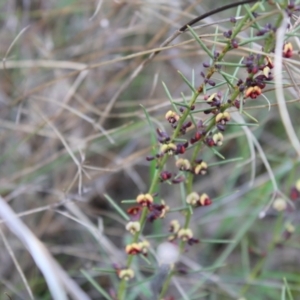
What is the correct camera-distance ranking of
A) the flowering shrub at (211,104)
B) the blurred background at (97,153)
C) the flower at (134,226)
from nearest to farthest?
the flowering shrub at (211,104) < the flower at (134,226) < the blurred background at (97,153)

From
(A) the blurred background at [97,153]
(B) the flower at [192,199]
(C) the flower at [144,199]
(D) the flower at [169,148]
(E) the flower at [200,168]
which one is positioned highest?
(D) the flower at [169,148]

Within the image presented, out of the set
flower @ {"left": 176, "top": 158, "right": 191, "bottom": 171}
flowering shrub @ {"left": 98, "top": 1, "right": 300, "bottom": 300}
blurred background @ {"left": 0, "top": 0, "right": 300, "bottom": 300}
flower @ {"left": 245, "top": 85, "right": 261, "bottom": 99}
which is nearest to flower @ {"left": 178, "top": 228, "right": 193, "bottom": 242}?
flowering shrub @ {"left": 98, "top": 1, "right": 300, "bottom": 300}

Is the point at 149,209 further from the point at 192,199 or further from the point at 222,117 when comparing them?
the point at 222,117

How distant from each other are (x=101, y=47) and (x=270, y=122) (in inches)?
21.3

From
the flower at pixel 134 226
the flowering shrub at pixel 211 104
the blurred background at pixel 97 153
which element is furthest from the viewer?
the blurred background at pixel 97 153

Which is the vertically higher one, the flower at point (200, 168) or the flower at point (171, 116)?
the flower at point (171, 116)

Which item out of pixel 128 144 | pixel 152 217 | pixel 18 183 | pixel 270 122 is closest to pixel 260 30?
pixel 152 217

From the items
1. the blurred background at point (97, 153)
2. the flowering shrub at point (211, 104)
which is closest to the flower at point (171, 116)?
the flowering shrub at point (211, 104)

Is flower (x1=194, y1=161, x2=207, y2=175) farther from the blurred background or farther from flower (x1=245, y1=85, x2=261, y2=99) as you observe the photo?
the blurred background

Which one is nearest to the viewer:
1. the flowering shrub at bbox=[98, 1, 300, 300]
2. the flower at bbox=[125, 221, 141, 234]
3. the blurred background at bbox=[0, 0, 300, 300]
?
the flowering shrub at bbox=[98, 1, 300, 300]

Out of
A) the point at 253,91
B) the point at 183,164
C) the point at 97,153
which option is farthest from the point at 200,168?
the point at 97,153

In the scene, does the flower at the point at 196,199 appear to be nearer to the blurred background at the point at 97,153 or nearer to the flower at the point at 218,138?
the flower at the point at 218,138

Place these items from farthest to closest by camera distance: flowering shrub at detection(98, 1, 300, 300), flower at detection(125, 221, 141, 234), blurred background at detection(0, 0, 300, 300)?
blurred background at detection(0, 0, 300, 300)
flower at detection(125, 221, 141, 234)
flowering shrub at detection(98, 1, 300, 300)

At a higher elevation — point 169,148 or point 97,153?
point 169,148
